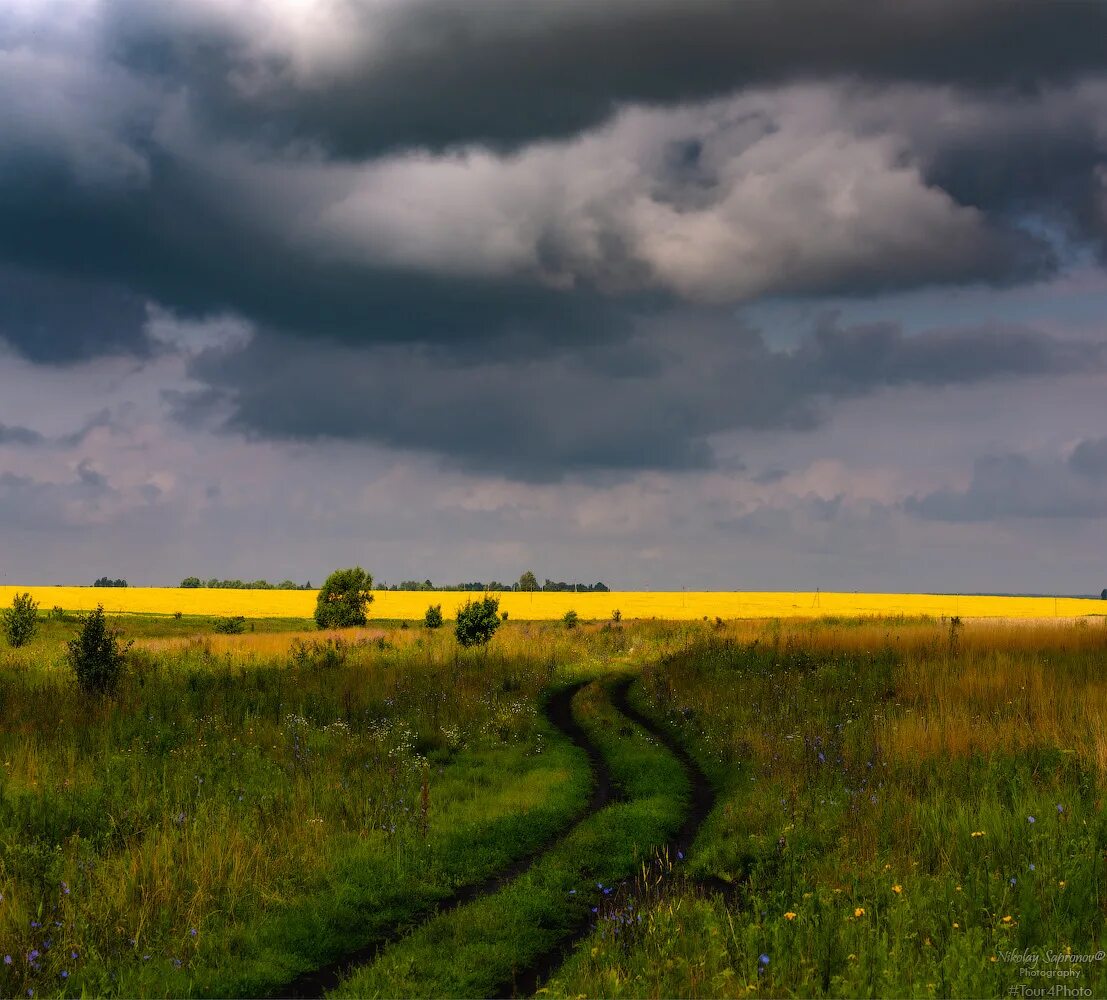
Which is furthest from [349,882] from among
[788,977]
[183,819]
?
[788,977]

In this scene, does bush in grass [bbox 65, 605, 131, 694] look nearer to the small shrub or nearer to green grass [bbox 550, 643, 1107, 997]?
green grass [bbox 550, 643, 1107, 997]

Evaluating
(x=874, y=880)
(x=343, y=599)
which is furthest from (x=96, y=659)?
(x=343, y=599)

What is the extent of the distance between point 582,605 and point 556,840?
269 feet

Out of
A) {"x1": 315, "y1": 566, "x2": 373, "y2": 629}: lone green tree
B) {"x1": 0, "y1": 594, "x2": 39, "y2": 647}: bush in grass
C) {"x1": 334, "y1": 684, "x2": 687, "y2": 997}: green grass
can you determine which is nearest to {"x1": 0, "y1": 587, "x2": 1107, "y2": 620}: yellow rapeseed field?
{"x1": 315, "y1": 566, "x2": 373, "y2": 629}: lone green tree

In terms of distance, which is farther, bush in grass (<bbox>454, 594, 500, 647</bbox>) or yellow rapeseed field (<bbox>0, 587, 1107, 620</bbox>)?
yellow rapeseed field (<bbox>0, 587, 1107, 620</bbox>)

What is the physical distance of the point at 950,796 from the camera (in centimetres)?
1039

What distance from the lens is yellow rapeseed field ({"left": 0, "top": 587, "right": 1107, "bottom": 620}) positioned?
82188 mm

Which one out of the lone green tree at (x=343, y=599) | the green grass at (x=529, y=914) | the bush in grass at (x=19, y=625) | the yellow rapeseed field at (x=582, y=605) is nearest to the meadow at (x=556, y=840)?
the green grass at (x=529, y=914)

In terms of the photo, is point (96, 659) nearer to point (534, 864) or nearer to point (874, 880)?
point (534, 864)

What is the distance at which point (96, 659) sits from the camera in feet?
59.6

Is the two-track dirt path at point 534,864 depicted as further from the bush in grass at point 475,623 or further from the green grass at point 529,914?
the bush in grass at point 475,623

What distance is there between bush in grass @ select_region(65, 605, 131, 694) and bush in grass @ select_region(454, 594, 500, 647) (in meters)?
14.4

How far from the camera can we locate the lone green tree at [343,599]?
5906 cm

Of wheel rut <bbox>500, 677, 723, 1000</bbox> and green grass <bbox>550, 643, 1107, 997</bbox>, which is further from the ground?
green grass <bbox>550, 643, 1107, 997</bbox>
